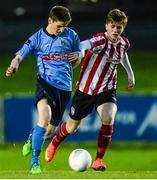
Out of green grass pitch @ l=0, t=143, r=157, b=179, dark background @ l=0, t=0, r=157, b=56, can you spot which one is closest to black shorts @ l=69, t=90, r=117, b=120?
green grass pitch @ l=0, t=143, r=157, b=179

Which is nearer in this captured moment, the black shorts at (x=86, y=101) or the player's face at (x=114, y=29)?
the player's face at (x=114, y=29)

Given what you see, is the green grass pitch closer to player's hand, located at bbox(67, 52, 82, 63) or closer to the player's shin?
the player's shin

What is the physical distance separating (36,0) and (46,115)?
82.3 feet

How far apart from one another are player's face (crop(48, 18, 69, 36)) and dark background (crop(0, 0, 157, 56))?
54.9 ft

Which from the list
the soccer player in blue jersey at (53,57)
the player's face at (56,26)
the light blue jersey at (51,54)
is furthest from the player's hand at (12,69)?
the player's face at (56,26)

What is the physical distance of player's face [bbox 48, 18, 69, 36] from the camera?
Result: 13.0 m

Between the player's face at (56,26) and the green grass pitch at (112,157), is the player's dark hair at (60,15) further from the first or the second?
the green grass pitch at (112,157)

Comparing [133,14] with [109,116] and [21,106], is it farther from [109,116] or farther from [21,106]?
[109,116]

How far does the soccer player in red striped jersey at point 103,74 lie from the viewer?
1320cm

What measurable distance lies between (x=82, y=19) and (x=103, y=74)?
21.1m

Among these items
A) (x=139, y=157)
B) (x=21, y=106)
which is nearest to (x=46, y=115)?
→ (x=21, y=106)

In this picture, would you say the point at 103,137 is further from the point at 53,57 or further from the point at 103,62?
the point at 53,57

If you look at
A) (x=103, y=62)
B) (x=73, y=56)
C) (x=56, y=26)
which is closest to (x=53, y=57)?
(x=73, y=56)

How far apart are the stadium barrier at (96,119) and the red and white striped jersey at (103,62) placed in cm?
649
